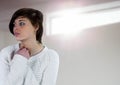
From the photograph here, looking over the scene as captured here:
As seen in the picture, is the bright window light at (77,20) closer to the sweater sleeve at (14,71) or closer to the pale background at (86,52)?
the pale background at (86,52)

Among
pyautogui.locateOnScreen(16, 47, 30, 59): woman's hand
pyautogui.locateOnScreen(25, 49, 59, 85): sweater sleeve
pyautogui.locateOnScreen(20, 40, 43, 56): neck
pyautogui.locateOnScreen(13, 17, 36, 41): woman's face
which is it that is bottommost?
pyautogui.locateOnScreen(25, 49, 59, 85): sweater sleeve

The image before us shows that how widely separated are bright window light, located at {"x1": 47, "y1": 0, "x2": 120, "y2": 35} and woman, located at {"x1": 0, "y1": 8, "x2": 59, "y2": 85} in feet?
0.31

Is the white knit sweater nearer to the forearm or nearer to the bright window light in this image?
the forearm

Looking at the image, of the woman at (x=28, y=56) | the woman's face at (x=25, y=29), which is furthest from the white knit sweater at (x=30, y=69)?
the woman's face at (x=25, y=29)

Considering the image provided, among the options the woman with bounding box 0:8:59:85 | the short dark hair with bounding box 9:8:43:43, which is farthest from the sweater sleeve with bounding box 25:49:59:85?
the short dark hair with bounding box 9:8:43:43

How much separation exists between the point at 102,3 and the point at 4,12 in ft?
2.02

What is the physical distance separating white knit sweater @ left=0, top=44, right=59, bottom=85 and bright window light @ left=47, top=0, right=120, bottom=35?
0.16m

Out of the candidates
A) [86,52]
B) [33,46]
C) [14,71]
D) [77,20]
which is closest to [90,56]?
[86,52]

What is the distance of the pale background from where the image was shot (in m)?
1.22

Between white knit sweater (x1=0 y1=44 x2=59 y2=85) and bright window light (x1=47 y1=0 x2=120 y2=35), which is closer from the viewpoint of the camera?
white knit sweater (x1=0 y1=44 x2=59 y2=85)

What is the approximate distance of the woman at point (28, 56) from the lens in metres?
1.15

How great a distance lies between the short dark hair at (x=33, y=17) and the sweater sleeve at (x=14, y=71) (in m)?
0.17

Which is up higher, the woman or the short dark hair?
the short dark hair

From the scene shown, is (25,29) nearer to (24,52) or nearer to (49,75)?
(24,52)
